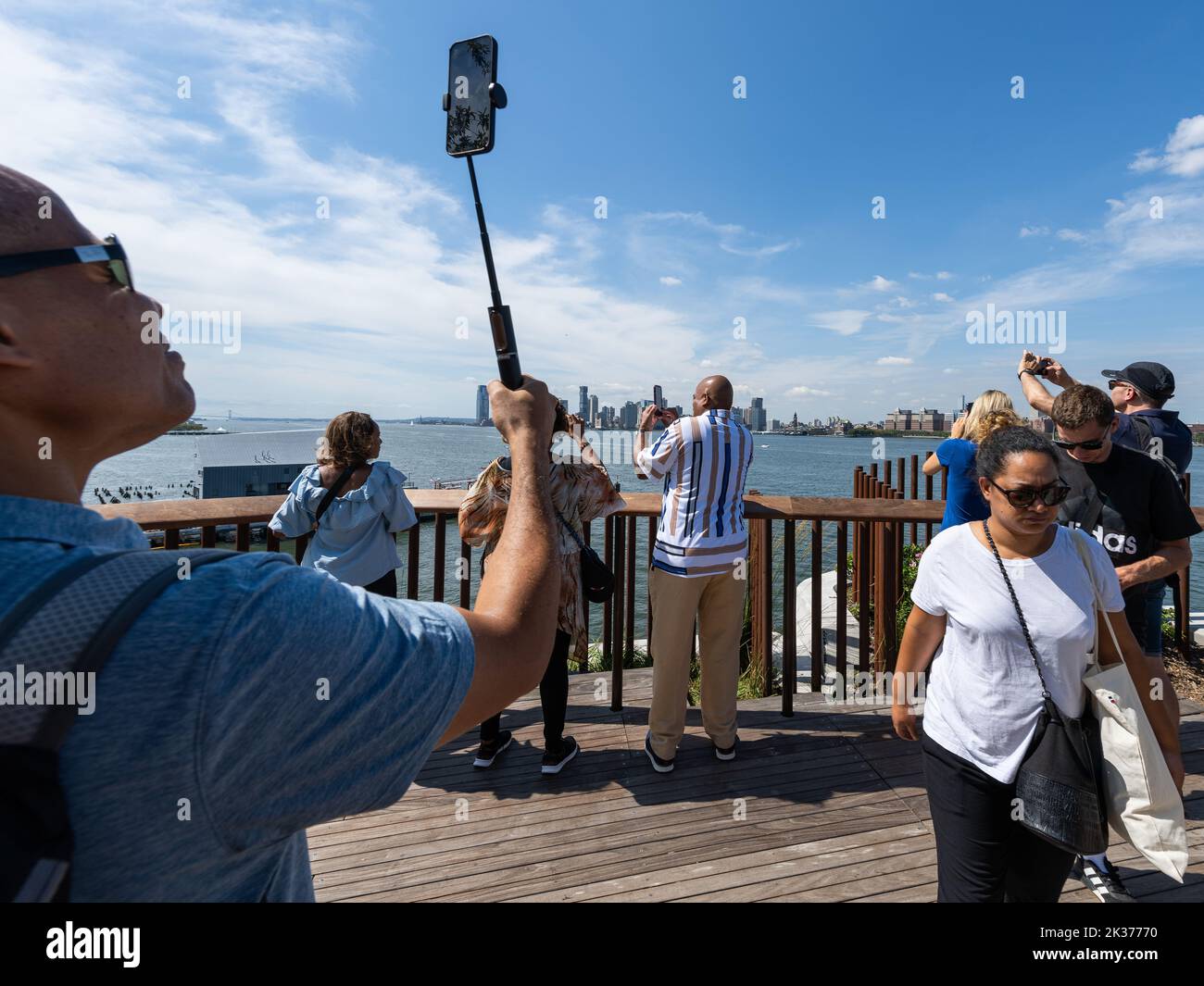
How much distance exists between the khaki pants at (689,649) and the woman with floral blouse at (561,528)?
1.54ft

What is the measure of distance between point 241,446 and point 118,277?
76.9m

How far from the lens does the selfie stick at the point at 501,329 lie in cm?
116

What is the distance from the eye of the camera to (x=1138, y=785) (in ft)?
5.81

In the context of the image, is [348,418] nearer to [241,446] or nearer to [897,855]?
[897,855]

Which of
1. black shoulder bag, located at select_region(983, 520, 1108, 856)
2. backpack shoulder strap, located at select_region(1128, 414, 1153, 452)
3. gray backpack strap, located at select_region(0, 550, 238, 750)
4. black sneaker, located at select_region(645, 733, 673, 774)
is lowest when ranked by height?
black sneaker, located at select_region(645, 733, 673, 774)

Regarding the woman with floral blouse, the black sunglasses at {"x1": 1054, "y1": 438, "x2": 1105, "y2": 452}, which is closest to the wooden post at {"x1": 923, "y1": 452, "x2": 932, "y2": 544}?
the black sunglasses at {"x1": 1054, "y1": 438, "x2": 1105, "y2": 452}

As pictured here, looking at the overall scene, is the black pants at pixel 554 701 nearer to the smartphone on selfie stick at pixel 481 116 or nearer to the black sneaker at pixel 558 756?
the black sneaker at pixel 558 756

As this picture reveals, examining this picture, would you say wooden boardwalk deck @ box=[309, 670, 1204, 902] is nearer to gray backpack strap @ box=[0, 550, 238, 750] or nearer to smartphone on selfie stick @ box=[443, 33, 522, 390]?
smartphone on selfie stick @ box=[443, 33, 522, 390]

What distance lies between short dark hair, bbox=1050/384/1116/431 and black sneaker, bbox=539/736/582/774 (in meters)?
2.78

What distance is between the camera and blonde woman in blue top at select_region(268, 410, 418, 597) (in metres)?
3.30

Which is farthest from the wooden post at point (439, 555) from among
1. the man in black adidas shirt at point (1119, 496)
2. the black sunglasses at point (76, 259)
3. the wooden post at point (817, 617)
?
the man in black adidas shirt at point (1119, 496)

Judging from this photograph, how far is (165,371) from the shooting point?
2.83 feet

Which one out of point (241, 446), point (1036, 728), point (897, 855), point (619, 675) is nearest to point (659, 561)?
point (619, 675)

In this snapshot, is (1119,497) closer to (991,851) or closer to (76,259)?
(991,851)
